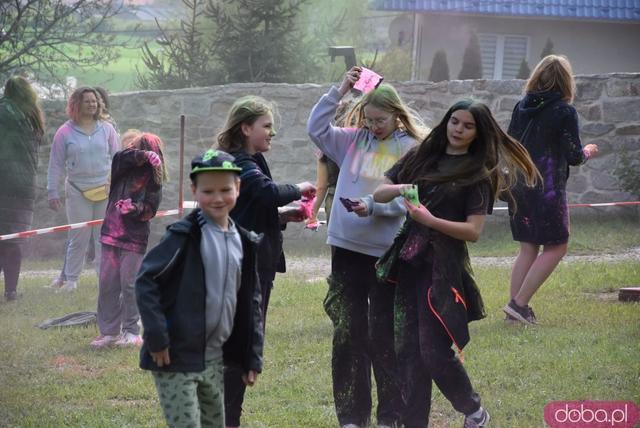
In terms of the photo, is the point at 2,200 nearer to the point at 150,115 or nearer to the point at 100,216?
the point at 100,216

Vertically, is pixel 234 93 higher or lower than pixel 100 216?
higher

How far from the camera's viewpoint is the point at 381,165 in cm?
509

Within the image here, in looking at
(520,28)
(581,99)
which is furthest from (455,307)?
(520,28)

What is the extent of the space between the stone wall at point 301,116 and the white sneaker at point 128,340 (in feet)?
17.4

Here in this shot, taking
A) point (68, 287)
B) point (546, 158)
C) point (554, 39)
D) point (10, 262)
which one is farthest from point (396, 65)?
point (546, 158)

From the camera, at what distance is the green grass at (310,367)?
5453mm

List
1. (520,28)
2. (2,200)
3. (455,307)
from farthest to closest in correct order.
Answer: (520,28), (2,200), (455,307)

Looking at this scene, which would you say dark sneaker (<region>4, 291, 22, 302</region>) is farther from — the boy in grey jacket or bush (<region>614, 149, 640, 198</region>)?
bush (<region>614, 149, 640, 198</region>)

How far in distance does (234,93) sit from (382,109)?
7560mm

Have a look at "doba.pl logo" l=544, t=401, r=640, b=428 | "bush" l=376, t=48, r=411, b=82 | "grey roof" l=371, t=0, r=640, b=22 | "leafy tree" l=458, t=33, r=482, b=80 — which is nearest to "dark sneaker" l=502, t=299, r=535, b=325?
"doba.pl logo" l=544, t=401, r=640, b=428

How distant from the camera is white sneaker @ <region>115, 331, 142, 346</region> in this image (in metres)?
7.23

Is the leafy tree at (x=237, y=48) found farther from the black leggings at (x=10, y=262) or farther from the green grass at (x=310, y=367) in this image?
the green grass at (x=310, y=367)

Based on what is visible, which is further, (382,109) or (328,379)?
(328,379)

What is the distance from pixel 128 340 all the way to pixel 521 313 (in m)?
2.75
